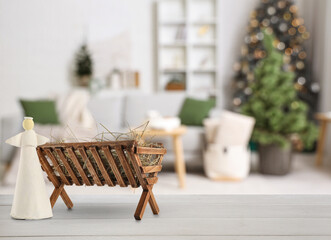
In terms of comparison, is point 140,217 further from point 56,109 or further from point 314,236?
point 56,109

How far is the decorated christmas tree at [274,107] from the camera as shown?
126 inches

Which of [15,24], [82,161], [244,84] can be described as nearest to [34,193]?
[82,161]

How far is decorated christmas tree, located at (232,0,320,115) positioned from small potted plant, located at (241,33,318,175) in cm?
130

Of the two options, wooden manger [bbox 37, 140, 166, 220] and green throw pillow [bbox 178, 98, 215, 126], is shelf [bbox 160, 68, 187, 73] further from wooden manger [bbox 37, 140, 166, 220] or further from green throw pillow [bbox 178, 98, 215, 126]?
wooden manger [bbox 37, 140, 166, 220]

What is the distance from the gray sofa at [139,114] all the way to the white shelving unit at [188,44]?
4.06 feet

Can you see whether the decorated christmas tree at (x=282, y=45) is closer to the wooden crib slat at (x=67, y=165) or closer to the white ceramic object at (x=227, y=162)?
the white ceramic object at (x=227, y=162)

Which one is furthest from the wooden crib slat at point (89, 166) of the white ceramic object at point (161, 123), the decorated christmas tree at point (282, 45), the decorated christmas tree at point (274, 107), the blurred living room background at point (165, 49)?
the decorated christmas tree at point (282, 45)

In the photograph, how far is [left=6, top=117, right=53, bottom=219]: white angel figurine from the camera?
2.72ft

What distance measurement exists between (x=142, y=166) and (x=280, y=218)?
351 millimetres

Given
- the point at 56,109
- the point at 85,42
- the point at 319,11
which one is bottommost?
the point at 56,109

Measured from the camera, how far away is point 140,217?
34.7 inches

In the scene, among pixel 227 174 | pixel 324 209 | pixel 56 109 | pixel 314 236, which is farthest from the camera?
pixel 56 109

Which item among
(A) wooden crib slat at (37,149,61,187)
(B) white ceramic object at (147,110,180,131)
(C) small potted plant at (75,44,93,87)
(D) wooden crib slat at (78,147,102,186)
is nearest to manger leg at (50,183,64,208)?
(A) wooden crib slat at (37,149,61,187)

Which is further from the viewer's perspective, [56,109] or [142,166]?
[56,109]
